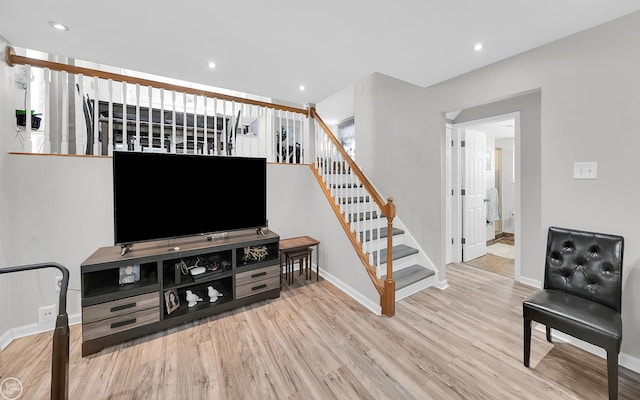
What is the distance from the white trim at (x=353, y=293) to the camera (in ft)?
8.54

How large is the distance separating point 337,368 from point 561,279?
1.86m

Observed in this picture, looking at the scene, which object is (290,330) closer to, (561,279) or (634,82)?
(561,279)

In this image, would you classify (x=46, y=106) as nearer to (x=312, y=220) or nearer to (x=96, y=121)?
(x=96, y=121)

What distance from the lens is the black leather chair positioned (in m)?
1.55

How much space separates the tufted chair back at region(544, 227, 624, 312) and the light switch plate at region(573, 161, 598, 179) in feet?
1.45

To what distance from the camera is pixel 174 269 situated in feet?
7.92

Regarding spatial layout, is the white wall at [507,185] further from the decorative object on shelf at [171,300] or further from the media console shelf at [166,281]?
the decorative object on shelf at [171,300]

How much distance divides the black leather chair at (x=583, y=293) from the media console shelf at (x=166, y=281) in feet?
7.61

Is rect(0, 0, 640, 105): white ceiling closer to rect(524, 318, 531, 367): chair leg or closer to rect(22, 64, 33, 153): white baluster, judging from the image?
rect(22, 64, 33, 153): white baluster

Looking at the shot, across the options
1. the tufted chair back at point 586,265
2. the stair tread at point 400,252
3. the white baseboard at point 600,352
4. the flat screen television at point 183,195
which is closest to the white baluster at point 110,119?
the flat screen television at point 183,195

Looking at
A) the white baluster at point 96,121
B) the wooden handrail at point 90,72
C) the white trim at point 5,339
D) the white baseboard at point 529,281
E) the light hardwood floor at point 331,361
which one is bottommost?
the light hardwood floor at point 331,361

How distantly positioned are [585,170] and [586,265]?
74 cm

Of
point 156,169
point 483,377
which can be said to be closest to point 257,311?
point 156,169

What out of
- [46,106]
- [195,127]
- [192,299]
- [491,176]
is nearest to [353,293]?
[192,299]
